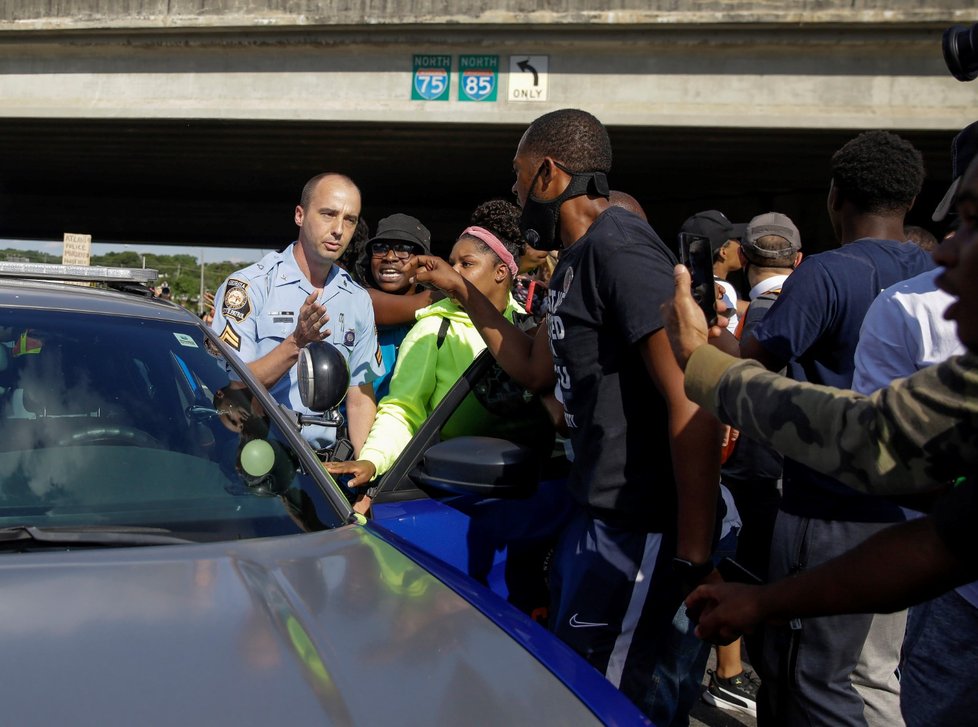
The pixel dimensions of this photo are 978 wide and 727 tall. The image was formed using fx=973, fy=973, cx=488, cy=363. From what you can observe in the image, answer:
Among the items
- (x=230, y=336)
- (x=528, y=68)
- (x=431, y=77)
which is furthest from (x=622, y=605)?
(x=431, y=77)

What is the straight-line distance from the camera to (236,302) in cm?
394

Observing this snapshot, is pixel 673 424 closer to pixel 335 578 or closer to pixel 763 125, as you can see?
pixel 335 578

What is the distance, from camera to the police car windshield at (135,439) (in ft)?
7.23

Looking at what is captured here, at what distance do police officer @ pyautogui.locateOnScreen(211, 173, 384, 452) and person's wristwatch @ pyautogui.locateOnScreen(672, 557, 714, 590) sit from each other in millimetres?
1828

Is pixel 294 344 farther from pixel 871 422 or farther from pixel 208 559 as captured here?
pixel 871 422

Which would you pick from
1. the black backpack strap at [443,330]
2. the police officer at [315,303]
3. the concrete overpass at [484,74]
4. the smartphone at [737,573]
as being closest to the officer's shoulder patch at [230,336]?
the police officer at [315,303]

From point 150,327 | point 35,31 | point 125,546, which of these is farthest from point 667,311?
point 35,31

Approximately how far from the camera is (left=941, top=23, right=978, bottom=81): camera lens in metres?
2.10

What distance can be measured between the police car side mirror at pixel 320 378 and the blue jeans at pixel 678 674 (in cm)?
112

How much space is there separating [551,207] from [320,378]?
0.82m

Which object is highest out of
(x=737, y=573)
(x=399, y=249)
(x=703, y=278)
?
(x=399, y=249)

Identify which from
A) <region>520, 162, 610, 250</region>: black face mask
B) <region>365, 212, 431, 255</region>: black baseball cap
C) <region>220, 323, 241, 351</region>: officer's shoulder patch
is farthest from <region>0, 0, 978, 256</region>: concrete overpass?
<region>520, 162, 610, 250</region>: black face mask

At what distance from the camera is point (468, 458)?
2.65m

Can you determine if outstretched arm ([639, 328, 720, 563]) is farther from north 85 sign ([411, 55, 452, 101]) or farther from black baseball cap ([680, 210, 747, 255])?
north 85 sign ([411, 55, 452, 101])
